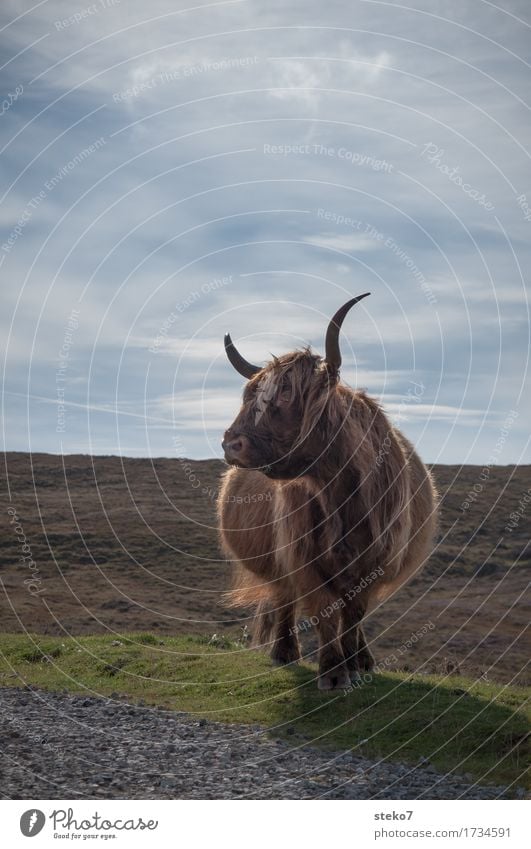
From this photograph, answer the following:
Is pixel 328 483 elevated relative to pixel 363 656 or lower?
elevated

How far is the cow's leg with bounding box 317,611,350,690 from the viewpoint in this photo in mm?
8672

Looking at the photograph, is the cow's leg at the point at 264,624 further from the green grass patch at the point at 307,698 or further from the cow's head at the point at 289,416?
the cow's head at the point at 289,416

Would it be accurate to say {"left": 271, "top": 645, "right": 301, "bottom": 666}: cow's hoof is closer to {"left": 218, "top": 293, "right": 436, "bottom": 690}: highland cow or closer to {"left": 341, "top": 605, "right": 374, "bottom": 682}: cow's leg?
{"left": 341, "top": 605, "right": 374, "bottom": 682}: cow's leg

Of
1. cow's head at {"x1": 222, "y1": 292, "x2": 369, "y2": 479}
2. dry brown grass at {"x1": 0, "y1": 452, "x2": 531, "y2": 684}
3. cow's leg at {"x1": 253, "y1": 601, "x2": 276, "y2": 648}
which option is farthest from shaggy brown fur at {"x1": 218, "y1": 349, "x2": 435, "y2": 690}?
dry brown grass at {"x1": 0, "y1": 452, "x2": 531, "y2": 684}

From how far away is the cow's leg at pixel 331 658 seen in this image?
8.67 meters

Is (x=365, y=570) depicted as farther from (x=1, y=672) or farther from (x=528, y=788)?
(x=1, y=672)

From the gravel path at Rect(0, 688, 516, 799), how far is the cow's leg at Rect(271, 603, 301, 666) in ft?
7.85

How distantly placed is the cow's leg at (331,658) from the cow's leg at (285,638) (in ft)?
6.34

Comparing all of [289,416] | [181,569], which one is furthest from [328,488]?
[181,569]

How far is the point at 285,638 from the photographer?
425 inches

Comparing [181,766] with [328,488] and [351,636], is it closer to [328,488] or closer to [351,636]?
[351,636]

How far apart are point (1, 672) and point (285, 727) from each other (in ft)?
18.0

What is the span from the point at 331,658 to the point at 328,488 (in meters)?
1.71
